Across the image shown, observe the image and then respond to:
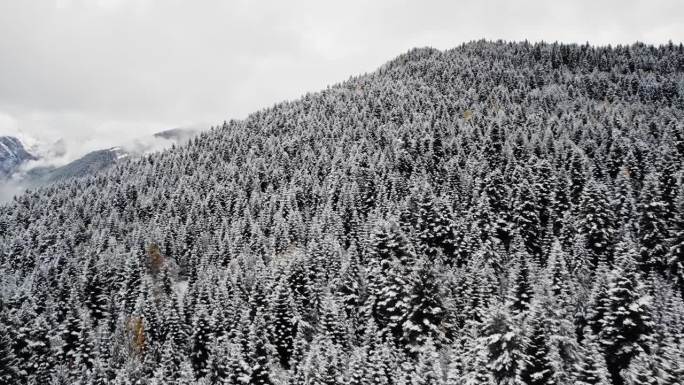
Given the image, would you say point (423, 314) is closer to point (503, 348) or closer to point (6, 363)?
point (503, 348)

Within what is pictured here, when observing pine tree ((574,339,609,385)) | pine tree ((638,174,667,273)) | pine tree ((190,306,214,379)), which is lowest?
pine tree ((190,306,214,379))

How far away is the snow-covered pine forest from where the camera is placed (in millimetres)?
33062

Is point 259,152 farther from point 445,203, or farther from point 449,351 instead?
point 449,351

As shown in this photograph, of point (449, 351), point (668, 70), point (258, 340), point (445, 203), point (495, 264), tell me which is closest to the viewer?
point (449, 351)

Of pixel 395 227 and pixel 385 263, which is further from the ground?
pixel 395 227

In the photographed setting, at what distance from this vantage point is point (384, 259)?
48.1 m

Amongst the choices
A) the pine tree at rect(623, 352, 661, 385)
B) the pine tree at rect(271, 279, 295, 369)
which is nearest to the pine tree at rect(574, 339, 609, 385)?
the pine tree at rect(623, 352, 661, 385)

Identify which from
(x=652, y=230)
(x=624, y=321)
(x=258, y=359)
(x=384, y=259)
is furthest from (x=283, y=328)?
(x=652, y=230)

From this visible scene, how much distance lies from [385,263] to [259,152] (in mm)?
100964

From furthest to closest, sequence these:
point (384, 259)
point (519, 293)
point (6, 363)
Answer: point (384, 259) → point (6, 363) → point (519, 293)

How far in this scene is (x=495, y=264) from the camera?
5341 centimetres


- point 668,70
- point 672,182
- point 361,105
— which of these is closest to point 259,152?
point 361,105

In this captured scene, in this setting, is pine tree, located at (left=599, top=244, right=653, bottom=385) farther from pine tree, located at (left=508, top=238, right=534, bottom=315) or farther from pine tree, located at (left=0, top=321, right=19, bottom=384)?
pine tree, located at (left=0, top=321, right=19, bottom=384)

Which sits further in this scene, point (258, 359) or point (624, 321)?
point (258, 359)
